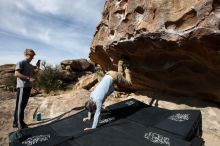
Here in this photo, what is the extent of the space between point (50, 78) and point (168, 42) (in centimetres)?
1392

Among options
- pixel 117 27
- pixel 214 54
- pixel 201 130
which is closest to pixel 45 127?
pixel 117 27

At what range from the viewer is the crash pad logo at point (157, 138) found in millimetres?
4352

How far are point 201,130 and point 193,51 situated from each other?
1.68 m

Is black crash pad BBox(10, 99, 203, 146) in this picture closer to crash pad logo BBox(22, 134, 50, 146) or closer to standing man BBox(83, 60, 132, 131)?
crash pad logo BBox(22, 134, 50, 146)

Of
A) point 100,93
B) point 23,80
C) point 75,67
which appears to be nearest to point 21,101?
point 23,80

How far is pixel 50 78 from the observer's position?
17844 mm

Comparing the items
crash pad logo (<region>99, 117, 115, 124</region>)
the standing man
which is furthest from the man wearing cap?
crash pad logo (<region>99, 117, 115, 124</region>)

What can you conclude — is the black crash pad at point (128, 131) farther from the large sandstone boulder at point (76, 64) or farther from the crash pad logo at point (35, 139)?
the large sandstone boulder at point (76, 64)

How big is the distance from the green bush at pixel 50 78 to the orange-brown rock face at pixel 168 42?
31.7ft

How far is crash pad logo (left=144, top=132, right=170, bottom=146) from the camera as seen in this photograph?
14.3 feet

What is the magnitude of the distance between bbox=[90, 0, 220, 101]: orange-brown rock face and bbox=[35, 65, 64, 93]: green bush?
9648 mm

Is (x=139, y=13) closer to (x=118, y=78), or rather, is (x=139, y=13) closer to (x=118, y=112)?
(x=118, y=78)

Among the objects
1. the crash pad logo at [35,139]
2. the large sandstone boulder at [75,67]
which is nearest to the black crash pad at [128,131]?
the crash pad logo at [35,139]

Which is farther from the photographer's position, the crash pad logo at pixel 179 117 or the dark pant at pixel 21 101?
the dark pant at pixel 21 101
